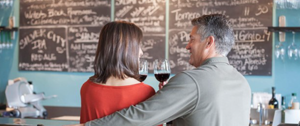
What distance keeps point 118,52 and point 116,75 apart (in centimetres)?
9

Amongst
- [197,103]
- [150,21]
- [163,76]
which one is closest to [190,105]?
[197,103]

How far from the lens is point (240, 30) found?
3.91 metres

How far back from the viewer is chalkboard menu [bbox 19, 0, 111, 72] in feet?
14.4

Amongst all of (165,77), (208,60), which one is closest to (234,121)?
(208,60)

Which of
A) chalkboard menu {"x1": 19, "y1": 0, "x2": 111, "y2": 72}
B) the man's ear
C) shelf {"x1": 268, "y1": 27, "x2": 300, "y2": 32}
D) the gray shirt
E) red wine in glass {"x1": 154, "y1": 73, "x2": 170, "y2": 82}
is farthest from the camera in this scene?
chalkboard menu {"x1": 19, "y1": 0, "x2": 111, "y2": 72}

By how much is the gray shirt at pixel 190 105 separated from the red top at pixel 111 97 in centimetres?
8

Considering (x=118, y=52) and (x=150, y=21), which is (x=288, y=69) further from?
(x=118, y=52)

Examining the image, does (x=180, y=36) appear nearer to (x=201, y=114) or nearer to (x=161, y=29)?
(x=161, y=29)

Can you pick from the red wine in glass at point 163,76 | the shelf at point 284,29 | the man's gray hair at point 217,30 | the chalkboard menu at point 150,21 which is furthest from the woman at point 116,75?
the chalkboard menu at point 150,21

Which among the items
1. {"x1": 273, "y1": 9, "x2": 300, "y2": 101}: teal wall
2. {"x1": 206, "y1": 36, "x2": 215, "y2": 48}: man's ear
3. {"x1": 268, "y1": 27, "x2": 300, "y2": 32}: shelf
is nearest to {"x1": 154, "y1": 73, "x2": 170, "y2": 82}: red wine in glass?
{"x1": 206, "y1": 36, "x2": 215, "y2": 48}: man's ear

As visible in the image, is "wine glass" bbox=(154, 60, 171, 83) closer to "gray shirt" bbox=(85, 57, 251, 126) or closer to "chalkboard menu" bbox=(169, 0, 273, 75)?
"gray shirt" bbox=(85, 57, 251, 126)

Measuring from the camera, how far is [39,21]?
462 centimetres

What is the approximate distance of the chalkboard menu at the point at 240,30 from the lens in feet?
12.6

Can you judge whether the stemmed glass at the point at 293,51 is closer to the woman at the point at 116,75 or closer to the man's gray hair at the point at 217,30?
the man's gray hair at the point at 217,30
